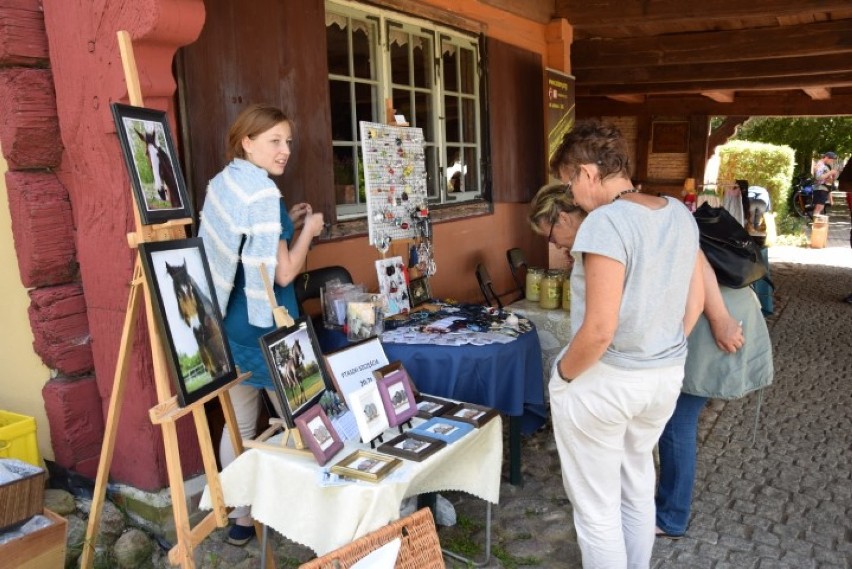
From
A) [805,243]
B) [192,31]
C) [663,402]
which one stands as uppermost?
[192,31]

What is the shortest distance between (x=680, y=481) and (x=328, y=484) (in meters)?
1.53

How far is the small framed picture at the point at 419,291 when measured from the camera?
365cm

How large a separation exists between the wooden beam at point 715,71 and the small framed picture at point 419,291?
5561mm

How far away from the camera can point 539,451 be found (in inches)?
144

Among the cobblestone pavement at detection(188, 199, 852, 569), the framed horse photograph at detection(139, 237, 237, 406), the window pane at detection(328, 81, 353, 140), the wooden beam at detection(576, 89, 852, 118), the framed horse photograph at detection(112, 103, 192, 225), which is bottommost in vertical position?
the cobblestone pavement at detection(188, 199, 852, 569)

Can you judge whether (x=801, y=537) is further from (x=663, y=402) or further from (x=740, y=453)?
(x=663, y=402)

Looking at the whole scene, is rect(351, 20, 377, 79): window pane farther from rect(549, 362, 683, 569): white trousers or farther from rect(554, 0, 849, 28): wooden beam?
rect(554, 0, 849, 28): wooden beam

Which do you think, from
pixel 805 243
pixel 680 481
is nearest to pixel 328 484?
A: pixel 680 481

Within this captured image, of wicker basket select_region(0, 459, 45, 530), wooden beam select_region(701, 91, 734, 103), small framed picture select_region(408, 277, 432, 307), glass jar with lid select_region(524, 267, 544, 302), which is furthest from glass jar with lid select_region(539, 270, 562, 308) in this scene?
wooden beam select_region(701, 91, 734, 103)

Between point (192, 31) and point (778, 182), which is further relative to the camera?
point (778, 182)

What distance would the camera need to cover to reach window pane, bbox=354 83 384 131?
3.99m

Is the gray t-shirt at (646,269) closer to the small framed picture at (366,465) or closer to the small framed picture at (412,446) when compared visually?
the small framed picture at (412,446)

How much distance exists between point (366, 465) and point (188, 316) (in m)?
0.69

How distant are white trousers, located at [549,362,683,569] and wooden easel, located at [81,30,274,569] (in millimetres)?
1095
